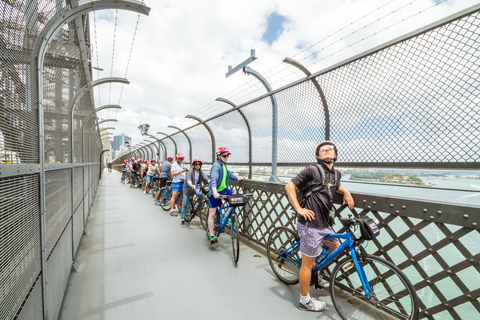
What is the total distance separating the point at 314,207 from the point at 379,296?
1.01 metres

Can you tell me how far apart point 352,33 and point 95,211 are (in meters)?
7.27

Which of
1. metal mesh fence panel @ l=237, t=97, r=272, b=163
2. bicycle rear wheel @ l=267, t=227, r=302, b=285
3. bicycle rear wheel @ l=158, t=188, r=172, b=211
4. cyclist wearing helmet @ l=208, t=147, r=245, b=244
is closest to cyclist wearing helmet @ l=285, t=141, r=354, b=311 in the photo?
bicycle rear wheel @ l=267, t=227, r=302, b=285

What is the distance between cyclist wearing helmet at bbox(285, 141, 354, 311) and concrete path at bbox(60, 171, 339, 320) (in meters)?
0.40

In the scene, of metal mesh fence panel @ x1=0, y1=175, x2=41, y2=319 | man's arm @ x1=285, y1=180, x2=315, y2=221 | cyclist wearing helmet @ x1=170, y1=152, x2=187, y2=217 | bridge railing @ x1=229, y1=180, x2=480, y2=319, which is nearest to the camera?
metal mesh fence panel @ x1=0, y1=175, x2=41, y2=319

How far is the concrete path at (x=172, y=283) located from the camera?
2111 millimetres

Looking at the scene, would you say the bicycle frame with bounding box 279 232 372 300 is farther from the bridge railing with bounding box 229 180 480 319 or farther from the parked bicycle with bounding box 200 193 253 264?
the parked bicycle with bounding box 200 193 253 264

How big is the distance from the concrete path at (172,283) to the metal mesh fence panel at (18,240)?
1.06 meters

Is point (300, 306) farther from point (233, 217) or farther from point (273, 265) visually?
point (233, 217)

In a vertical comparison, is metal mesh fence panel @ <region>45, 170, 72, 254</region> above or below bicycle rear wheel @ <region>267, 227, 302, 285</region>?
above

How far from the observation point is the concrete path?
6.93 feet

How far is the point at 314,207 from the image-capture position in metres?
2.07

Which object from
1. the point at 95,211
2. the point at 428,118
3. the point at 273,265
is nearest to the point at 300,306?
the point at 273,265

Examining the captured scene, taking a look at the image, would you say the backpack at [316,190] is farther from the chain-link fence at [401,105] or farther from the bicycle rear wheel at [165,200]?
the bicycle rear wheel at [165,200]

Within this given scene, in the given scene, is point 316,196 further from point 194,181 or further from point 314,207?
point 194,181
